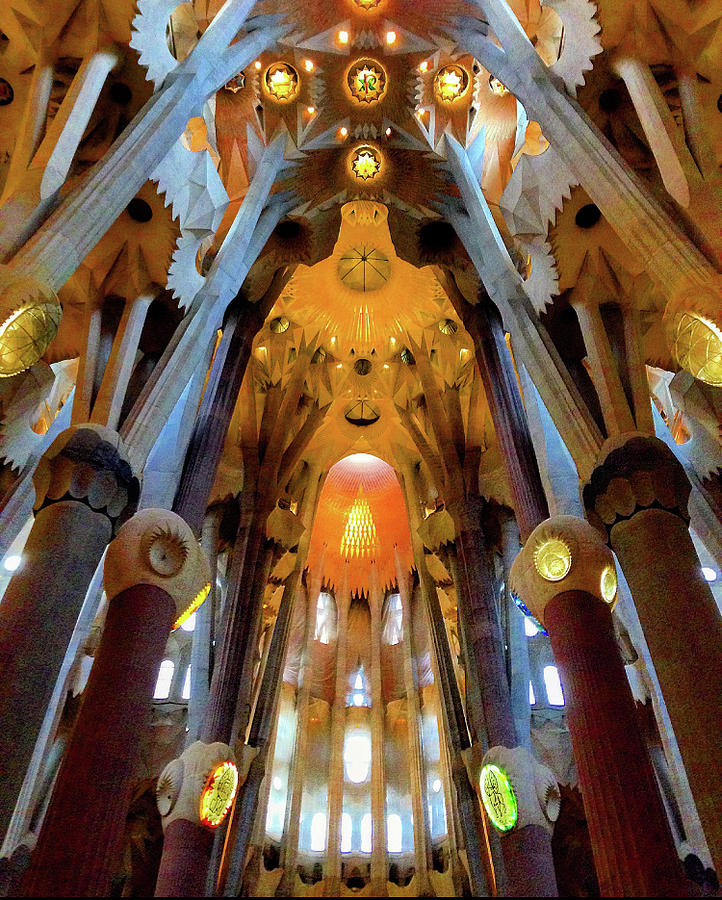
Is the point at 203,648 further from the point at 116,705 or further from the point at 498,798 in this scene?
the point at 116,705

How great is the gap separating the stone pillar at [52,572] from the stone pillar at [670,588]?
4943 mm

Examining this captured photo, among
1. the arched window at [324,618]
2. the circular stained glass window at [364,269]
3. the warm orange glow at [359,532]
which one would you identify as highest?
the circular stained glass window at [364,269]

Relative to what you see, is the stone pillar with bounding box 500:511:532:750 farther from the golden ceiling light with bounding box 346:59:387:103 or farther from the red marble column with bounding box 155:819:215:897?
the golden ceiling light with bounding box 346:59:387:103

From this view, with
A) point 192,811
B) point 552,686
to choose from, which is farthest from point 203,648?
point 552,686

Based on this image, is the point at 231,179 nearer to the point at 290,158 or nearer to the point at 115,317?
the point at 290,158

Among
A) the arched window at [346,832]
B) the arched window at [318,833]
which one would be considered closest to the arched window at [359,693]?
the arched window at [346,832]

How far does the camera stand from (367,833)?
729 inches

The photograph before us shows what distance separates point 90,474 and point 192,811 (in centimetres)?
608

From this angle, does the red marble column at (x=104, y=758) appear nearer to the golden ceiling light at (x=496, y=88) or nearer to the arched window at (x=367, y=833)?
the golden ceiling light at (x=496, y=88)

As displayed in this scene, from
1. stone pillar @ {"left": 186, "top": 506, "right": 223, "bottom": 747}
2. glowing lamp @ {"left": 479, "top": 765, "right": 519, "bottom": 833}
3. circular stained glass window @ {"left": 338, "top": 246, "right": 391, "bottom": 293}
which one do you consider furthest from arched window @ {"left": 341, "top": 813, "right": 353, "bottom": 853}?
circular stained glass window @ {"left": 338, "top": 246, "right": 391, "bottom": 293}

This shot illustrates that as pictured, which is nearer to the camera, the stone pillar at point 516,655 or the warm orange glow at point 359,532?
the stone pillar at point 516,655

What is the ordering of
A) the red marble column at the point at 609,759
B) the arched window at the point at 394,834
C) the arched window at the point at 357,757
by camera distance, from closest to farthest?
1. the red marble column at the point at 609,759
2. the arched window at the point at 394,834
3. the arched window at the point at 357,757

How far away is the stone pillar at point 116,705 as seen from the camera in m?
5.99

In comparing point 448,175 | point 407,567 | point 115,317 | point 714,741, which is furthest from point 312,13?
point 407,567
